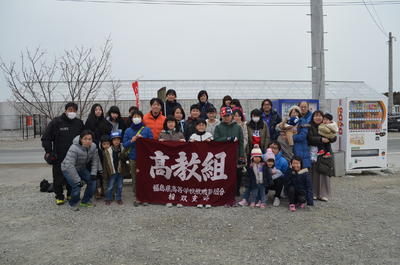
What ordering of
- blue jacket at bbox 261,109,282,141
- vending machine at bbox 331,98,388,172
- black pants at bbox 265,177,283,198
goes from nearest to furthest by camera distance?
black pants at bbox 265,177,283,198, blue jacket at bbox 261,109,282,141, vending machine at bbox 331,98,388,172

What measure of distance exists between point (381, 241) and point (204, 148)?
2.89m

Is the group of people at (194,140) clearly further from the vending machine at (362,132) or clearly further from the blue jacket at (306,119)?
the vending machine at (362,132)

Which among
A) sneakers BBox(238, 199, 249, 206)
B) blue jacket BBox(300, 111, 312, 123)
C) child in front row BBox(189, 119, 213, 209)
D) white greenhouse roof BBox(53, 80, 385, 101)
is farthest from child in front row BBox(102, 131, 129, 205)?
white greenhouse roof BBox(53, 80, 385, 101)

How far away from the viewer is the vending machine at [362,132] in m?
7.59

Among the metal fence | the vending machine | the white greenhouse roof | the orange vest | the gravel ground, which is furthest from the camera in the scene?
the white greenhouse roof

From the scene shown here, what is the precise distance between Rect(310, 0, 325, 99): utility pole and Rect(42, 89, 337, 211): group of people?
10.0 feet

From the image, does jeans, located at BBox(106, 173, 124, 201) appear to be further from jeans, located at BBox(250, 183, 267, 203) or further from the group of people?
jeans, located at BBox(250, 183, 267, 203)

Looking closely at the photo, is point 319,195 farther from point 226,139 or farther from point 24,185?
point 24,185

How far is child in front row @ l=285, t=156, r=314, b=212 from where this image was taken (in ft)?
16.1

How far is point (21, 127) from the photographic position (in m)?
24.2

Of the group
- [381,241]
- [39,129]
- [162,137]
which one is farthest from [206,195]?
[39,129]

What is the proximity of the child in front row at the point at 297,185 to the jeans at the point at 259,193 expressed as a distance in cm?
40

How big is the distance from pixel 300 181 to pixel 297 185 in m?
0.09

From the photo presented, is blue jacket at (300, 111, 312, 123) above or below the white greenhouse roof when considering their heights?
below
